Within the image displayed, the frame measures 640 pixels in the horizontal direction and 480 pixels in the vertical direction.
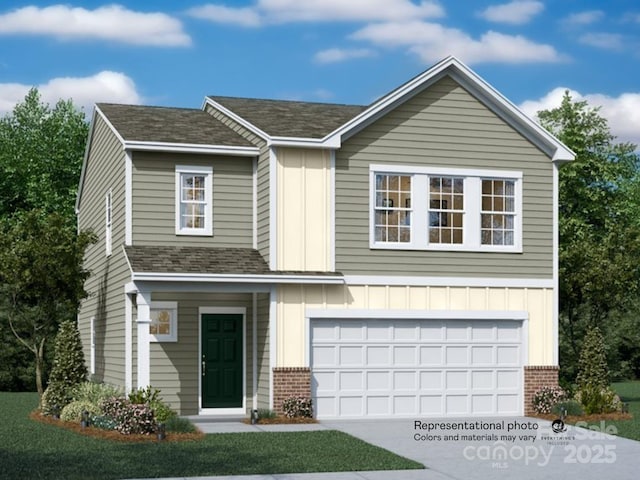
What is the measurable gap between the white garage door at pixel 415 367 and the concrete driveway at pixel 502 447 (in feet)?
2.56

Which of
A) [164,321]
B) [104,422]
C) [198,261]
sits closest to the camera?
[104,422]

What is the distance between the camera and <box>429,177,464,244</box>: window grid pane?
2525cm

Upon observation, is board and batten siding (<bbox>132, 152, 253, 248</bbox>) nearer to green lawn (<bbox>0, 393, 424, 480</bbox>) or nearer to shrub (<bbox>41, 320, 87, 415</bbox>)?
shrub (<bbox>41, 320, 87, 415</bbox>)

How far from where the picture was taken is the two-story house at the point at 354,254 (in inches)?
951

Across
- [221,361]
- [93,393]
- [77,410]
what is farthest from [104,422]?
[221,361]

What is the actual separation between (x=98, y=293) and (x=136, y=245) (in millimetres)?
5807

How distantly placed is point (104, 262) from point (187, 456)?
12.0m

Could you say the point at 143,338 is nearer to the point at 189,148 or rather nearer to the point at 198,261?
the point at 198,261

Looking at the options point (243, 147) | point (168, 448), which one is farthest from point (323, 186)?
point (168, 448)

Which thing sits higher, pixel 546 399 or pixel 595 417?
pixel 546 399

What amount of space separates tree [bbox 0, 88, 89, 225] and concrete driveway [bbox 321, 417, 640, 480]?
1085 inches

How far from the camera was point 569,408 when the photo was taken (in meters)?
24.4

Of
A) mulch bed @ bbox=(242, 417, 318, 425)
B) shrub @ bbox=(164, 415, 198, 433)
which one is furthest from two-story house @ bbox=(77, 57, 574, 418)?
shrub @ bbox=(164, 415, 198, 433)

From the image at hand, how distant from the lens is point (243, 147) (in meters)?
25.1
